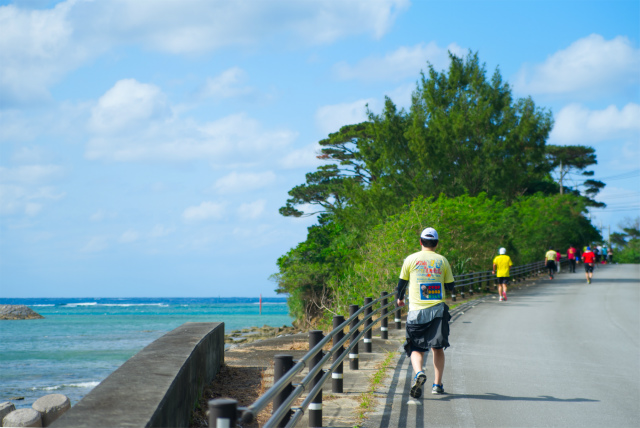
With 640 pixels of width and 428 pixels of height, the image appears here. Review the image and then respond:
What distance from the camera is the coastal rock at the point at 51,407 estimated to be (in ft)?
28.7

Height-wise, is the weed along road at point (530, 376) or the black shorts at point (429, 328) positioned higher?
the black shorts at point (429, 328)

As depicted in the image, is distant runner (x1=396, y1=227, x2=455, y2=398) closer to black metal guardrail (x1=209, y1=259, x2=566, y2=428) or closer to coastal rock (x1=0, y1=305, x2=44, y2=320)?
black metal guardrail (x1=209, y1=259, x2=566, y2=428)

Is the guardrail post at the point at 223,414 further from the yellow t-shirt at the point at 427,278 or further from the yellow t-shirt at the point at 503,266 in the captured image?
the yellow t-shirt at the point at 503,266

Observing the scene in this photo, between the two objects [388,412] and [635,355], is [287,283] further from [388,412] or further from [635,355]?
[388,412]

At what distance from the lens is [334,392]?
841cm

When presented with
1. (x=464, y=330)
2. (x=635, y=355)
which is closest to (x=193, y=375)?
(x=635, y=355)

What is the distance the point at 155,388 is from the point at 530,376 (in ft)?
21.2

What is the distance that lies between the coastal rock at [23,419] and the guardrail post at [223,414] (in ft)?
20.6

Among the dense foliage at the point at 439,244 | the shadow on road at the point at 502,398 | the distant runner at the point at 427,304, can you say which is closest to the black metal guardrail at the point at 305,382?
the distant runner at the point at 427,304

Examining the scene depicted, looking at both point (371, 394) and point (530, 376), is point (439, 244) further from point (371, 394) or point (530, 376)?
point (371, 394)

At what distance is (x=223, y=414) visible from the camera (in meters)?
3.05

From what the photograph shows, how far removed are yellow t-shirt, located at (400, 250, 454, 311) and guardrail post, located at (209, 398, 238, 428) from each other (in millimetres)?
5123

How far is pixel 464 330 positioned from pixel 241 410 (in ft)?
45.6

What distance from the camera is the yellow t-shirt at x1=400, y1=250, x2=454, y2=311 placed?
8.03 meters
